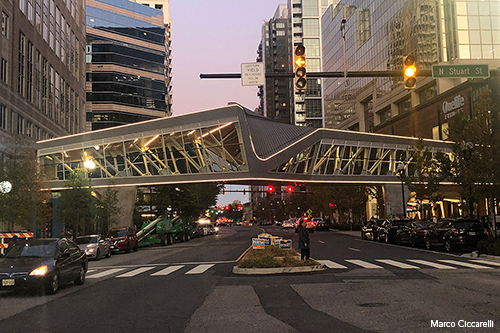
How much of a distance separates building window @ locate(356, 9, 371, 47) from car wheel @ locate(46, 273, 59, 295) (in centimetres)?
8628

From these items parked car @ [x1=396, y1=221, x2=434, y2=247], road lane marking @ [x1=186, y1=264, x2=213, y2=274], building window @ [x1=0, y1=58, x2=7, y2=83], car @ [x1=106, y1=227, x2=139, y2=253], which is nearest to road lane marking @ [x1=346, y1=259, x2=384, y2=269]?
road lane marking @ [x1=186, y1=264, x2=213, y2=274]

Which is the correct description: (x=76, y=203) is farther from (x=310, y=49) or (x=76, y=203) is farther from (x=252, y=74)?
(x=310, y=49)

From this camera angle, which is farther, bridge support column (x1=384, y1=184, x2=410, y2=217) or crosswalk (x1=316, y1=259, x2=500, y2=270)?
bridge support column (x1=384, y1=184, x2=410, y2=217)

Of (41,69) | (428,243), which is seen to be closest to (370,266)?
(428,243)

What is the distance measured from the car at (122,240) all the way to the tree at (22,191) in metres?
4.77

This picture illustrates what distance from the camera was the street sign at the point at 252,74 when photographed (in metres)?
15.1

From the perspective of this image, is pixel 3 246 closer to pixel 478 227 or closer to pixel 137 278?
pixel 137 278

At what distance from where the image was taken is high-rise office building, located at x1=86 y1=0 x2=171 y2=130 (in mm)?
97775

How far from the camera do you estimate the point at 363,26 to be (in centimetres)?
9388

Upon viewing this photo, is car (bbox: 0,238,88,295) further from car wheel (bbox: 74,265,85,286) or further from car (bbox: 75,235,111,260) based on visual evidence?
car (bbox: 75,235,111,260)

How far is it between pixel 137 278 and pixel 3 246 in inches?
391

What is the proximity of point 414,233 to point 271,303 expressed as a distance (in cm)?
2151

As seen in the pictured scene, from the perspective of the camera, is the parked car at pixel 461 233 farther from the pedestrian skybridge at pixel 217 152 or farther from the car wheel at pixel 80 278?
the pedestrian skybridge at pixel 217 152

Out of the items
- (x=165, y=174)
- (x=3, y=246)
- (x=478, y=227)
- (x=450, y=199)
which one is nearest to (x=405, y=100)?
(x=450, y=199)
